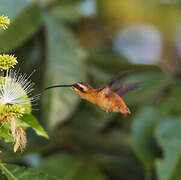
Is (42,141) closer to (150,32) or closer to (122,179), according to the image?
(122,179)

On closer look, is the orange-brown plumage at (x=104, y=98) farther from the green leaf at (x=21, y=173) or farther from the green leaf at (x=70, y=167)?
the green leaf at (x=70, y=167)

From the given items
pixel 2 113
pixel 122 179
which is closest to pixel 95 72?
pixel 122 179

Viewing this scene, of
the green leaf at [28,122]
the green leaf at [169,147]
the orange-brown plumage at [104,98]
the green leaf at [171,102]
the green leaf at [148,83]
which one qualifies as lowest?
the green leaf at [169,147]

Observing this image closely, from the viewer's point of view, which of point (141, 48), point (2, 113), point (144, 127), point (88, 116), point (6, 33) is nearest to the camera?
point (2, 113)

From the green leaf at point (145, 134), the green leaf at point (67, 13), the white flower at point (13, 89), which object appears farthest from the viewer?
the green leaf at point (67, 13)

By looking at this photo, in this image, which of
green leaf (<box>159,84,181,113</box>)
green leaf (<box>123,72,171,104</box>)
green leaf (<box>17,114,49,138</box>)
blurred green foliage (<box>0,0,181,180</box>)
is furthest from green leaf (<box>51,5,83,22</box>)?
green leaf (<box>17,114,49,138</box>)

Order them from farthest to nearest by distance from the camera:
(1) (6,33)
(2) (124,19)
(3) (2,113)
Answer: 1. (2) (124,19)
2. (1) (6,33)
3. (3) (2,113)

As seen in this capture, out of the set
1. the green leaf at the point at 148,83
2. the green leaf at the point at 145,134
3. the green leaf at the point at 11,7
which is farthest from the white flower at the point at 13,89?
the green leaf at the point at 148,83

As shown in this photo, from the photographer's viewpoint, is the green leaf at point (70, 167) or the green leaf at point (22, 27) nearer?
the green leaf at point (22, 27)
